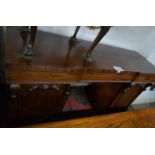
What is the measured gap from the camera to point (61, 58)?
1070mm

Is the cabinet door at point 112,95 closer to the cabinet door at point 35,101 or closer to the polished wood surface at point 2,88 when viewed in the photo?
the cabinet door at point 35,101

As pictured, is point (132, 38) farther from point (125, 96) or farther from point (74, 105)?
point (74, 105)

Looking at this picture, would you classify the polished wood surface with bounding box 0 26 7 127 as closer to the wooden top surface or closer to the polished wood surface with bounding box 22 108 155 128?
the wooden top surface

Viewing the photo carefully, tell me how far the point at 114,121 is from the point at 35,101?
71 centimetres

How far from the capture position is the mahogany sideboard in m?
0.91

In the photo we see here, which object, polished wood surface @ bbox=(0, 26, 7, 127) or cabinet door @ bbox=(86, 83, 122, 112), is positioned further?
cabinet door @ bbox=(86, 83, 122, 112)

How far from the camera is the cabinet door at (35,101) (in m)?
1.01

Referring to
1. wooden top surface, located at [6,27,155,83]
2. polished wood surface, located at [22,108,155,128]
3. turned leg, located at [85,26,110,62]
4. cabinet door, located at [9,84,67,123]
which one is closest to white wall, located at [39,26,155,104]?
wooden top surface, located at [6,27,155,83]

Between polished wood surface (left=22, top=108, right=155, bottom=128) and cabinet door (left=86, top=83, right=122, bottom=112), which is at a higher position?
polished wood surface (left=22, top=108, right=155, bottom=128)

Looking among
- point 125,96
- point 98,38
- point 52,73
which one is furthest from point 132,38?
point 52,73

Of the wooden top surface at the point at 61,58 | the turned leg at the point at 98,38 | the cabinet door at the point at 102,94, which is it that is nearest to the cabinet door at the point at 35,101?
the wooden top surface at the point at 61,58

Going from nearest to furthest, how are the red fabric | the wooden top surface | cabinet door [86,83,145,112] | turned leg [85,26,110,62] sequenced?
the wooden top surface, turned leg [85,26,110,62], cabinet door [86,83,145,112], the red fabric

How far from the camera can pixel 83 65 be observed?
3.58 feet
